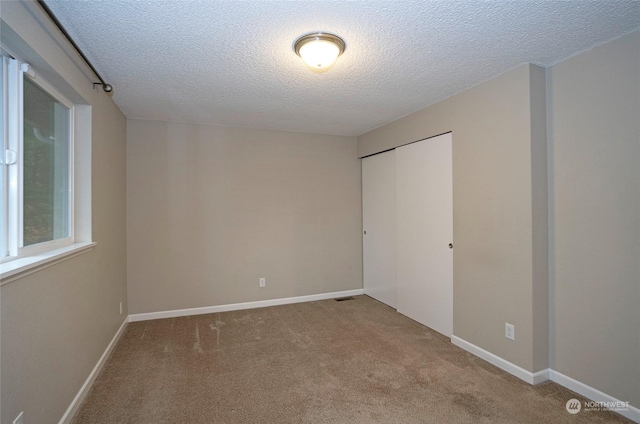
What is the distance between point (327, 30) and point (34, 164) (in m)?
1.86

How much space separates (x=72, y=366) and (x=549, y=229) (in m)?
3.41

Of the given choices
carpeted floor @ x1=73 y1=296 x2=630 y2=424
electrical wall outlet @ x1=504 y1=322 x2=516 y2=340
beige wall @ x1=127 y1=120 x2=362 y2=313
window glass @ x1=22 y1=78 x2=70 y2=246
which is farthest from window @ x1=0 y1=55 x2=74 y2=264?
electrical wall outlet @ x1=504 y1=322 x2=516 y2=340

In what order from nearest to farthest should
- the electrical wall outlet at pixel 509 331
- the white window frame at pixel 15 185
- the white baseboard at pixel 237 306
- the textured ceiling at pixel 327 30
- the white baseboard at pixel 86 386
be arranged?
the white window frame at pixel 15 185 → the textured ceiling at pixel 327 30 → the white baseboard at pixel 86 386 → the electrical wall outlet at pixel 509 331 → the white baseboard at pixel 237 306

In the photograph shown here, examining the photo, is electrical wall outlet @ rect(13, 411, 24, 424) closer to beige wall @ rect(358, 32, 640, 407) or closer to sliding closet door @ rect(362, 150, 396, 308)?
beige wall @ rect(358, 32, 640, 407)

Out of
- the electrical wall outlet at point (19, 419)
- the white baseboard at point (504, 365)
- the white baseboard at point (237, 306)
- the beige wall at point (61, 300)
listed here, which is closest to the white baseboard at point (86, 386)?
the beige wall at point (61, 300)

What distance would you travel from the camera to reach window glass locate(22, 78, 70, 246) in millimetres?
1704

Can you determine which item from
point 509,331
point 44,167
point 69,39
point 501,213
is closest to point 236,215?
point 44,167

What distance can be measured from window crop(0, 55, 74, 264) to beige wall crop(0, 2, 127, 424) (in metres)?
0.14

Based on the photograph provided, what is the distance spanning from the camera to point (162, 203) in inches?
145

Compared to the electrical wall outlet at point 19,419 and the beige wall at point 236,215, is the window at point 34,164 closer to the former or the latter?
the electrical wall outlet at point 19,419

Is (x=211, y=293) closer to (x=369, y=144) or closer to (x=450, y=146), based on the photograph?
(x=369, y=144)

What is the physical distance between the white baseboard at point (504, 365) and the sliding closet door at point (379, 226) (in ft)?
3.93

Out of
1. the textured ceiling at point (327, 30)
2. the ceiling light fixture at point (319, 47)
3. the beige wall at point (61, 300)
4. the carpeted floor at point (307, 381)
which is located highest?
the textured ceiling at point (327, 30)

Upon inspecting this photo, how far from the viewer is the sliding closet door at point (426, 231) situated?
3.06 m
